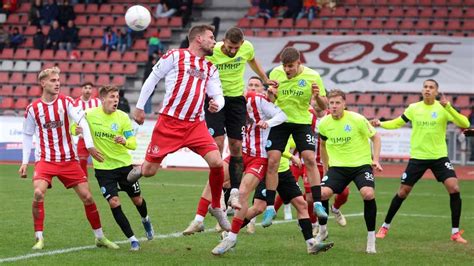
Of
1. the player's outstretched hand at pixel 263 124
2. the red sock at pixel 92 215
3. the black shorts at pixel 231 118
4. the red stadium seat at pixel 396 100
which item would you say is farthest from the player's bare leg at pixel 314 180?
the red stadium seat at pixel 396 100

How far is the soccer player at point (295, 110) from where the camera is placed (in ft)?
40.8

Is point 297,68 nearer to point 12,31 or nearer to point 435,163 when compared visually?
point 435,163

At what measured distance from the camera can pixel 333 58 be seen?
35.3 metres

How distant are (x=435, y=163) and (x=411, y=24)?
72.3ft

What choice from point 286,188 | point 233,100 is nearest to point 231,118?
point 233,100

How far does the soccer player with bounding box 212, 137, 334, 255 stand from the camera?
12055 mm

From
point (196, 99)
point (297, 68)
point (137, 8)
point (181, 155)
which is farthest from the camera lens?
point (181, 155)

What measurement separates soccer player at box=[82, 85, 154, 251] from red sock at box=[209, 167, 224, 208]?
4.21ft

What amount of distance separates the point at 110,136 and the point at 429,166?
4.73 meters

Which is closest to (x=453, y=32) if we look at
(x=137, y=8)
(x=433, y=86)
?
(x=137, y=8)

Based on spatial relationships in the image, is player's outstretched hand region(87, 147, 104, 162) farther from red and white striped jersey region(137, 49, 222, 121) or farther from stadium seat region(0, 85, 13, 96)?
stadium seat region(0, 85, 13, 96)

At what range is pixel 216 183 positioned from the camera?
12023 millimetres

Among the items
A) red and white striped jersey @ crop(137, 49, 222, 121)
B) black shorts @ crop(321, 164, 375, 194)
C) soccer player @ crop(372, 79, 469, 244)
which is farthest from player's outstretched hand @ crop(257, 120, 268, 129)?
soccer player @ crop(372, 79, 469, 244)

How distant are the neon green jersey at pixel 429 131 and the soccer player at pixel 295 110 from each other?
243 cm
